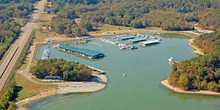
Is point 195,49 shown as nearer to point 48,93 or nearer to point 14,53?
point 48,93

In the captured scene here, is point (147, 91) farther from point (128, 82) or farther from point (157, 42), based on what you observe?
point (157, 42)

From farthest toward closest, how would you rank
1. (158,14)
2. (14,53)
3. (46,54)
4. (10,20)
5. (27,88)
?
(158,14) → (10,20) → (14,53) → (46,54) → (27,88)

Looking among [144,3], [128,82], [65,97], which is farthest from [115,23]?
[65,97]

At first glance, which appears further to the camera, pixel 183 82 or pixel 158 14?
pixel 158 14

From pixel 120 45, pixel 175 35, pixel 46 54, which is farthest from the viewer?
pixel 175 35

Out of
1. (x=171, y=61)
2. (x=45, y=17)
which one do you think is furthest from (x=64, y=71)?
(x=45, y=17)

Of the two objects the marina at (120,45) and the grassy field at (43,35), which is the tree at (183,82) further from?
the grassy field at (43,35)

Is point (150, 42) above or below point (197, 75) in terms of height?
below
